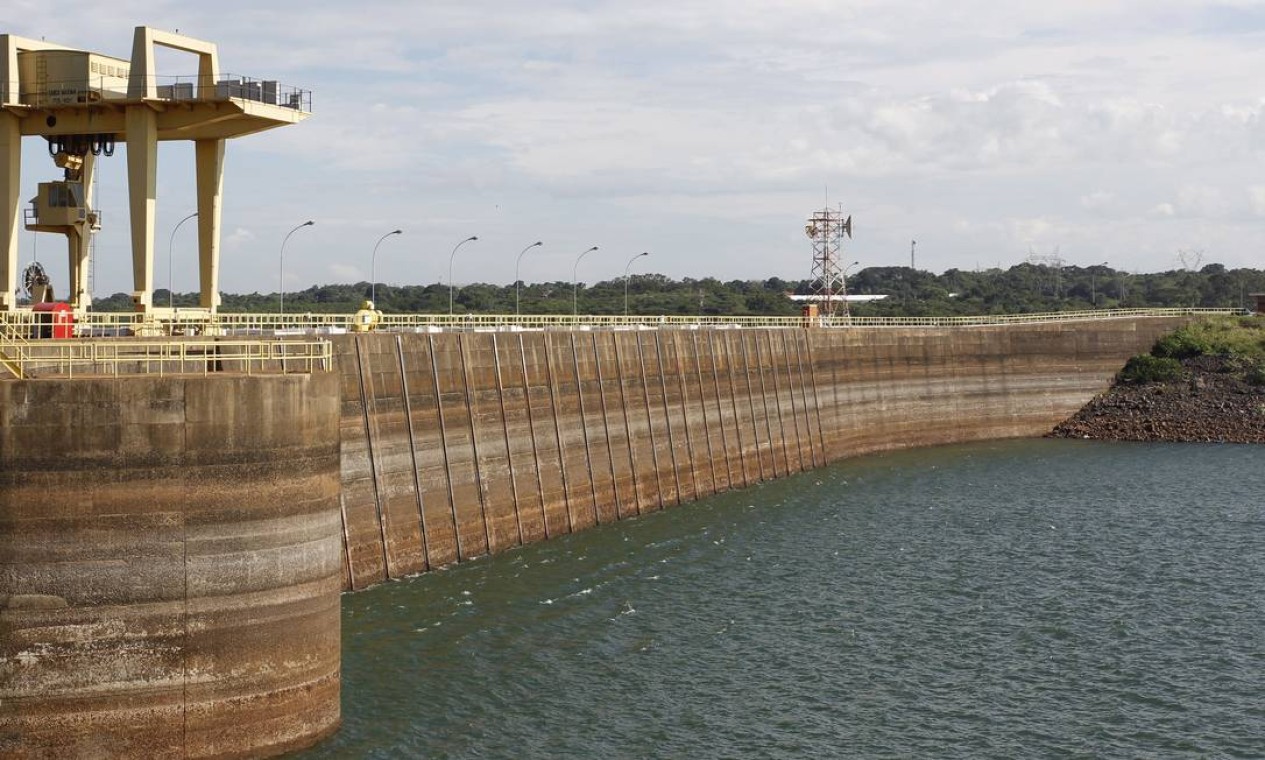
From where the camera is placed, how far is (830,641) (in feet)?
136

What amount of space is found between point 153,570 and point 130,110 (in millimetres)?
26147

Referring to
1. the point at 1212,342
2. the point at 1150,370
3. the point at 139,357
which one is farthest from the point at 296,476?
the point at 1212,342

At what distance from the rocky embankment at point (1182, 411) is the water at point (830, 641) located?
34.7 metres

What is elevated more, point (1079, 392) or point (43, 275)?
point (43, 275)

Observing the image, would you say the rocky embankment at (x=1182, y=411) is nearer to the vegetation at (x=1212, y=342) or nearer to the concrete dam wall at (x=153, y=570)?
the vegetation at (x=1212, y=342)

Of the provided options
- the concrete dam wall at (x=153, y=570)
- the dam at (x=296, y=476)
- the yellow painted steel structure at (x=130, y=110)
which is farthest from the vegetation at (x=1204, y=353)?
the concrete dam wall at (x=153, y=570)

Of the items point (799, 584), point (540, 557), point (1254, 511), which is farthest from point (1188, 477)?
point (540, 557)

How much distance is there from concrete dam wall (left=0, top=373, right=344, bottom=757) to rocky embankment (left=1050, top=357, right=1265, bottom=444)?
3257 inches

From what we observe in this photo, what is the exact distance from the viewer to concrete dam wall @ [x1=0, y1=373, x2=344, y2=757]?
86.1ft

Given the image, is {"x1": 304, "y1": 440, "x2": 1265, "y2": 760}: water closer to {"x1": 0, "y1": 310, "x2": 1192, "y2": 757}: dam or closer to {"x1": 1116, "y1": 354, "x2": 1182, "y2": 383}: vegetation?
{"x1": 0, "y1": 310, "x2": 1192, "y2": 757}: dam

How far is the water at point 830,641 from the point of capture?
32.8m

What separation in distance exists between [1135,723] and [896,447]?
59108 mm

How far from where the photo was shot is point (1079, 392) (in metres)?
105

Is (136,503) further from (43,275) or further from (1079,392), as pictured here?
(1079,392)
